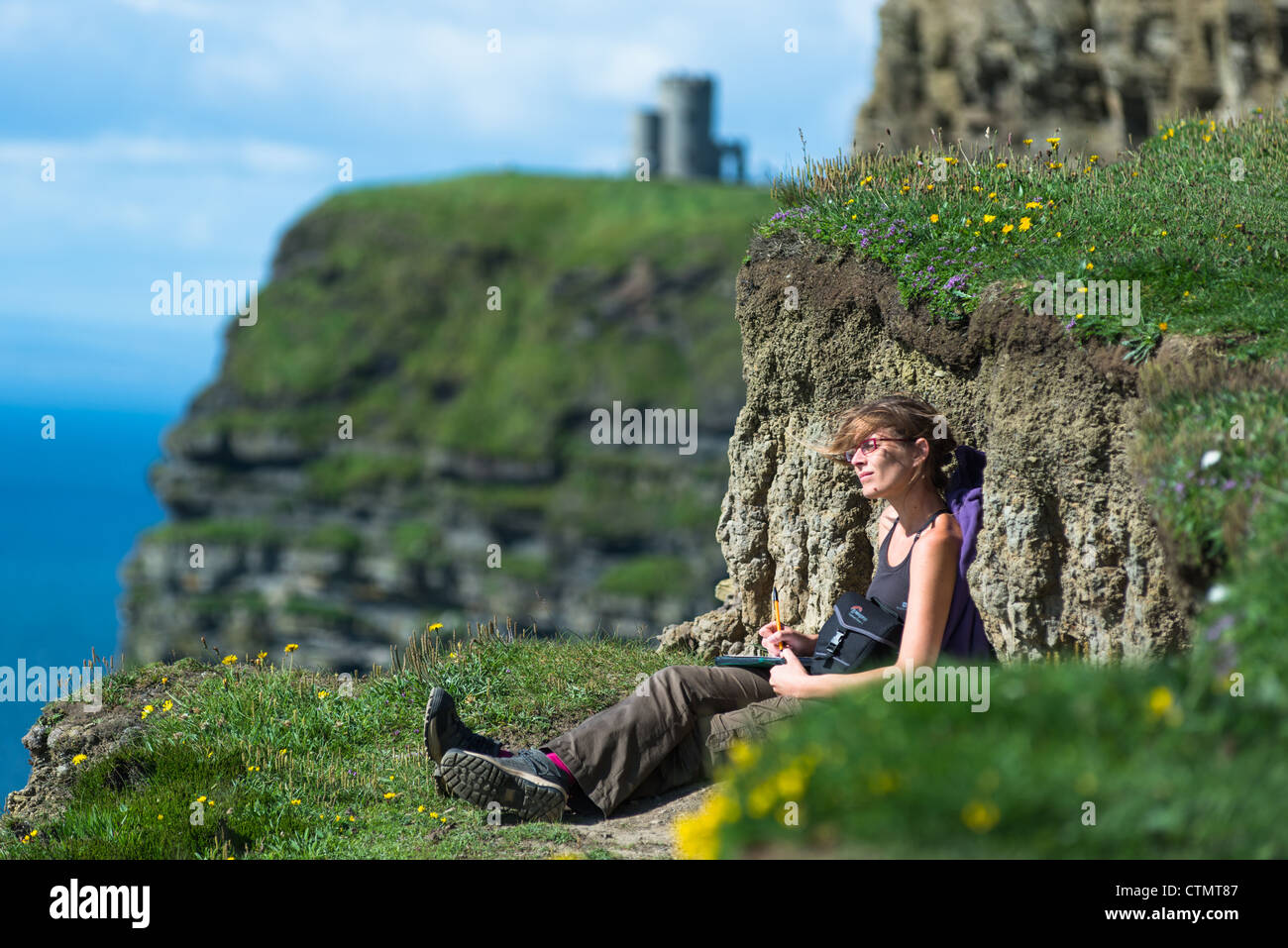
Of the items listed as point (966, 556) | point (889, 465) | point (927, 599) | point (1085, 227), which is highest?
point (1085, 227)

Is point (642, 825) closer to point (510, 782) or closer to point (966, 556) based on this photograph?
point (510, 782)

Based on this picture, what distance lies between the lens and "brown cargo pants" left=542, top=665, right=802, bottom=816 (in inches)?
277

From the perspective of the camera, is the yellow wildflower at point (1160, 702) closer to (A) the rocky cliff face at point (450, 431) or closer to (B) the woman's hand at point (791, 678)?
(B) the woman's hand at point (791, 678)

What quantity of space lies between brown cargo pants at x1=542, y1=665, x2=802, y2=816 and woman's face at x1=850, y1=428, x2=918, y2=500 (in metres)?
1.37

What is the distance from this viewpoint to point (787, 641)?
7129 mm

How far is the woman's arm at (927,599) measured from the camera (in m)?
6.00

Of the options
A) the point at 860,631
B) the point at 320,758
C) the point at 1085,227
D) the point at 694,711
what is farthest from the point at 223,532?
the point at 860,631

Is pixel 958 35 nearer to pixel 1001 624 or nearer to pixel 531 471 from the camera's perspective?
pixel 1001 624

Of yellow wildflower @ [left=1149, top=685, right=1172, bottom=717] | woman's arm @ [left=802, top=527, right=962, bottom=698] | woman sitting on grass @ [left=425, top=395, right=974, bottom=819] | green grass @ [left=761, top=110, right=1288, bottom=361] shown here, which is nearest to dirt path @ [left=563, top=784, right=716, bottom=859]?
woman sitting on grass @ [left=425, top=395, right=974, bottom=819]

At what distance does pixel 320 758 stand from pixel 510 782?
7.65 ft

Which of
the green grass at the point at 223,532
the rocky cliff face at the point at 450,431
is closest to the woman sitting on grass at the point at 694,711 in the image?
the rocky cliff face at the point at 450,431

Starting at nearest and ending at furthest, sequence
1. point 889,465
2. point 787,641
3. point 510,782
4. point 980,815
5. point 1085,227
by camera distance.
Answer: point 980,815 → point 889,465 → point 510,782 → point 787,641 → point 1085,227

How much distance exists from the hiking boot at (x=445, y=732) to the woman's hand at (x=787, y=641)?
69.0 inches

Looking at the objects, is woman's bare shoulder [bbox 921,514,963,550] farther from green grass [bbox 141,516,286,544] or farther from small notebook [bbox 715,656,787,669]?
green grass [bbox 141,516,286,544]
